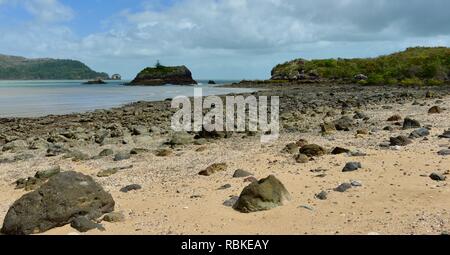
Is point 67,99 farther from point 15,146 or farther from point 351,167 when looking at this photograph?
point 351,167

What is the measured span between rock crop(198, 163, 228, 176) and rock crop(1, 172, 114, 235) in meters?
3.11

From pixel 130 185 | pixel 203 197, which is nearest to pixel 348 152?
pixel 203 197

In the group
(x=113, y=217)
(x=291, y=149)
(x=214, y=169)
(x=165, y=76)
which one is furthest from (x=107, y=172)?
(x=165, y=76)

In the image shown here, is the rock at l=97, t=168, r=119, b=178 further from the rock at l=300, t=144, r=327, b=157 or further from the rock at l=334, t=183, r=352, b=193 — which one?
the rock at l=334, t=183, r=352, b=193

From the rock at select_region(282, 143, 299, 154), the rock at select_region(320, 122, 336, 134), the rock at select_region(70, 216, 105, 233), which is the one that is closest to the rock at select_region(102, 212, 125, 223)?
the rock at select_region(70, 216, 105, 233)

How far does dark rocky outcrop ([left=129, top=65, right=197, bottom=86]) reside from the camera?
145 meters

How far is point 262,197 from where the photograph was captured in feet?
27.7

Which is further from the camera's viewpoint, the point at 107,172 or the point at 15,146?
the point at 15,146

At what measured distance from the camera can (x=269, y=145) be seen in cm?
1516

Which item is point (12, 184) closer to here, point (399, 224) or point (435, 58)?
point (399, 224)

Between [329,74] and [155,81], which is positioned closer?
[329,74]

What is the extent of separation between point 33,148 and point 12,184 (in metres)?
6.52

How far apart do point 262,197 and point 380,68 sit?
3364 inches

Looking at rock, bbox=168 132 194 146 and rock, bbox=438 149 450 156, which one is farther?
rock, bbox=168 132 194 146
